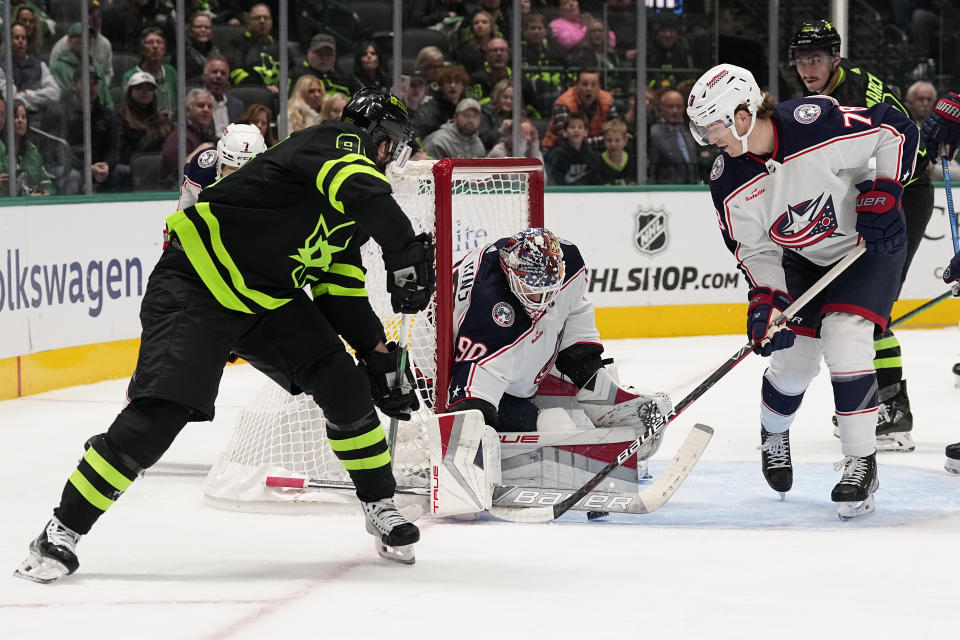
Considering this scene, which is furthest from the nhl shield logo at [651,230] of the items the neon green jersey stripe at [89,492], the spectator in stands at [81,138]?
the neon green jersey stripe at [89,492]

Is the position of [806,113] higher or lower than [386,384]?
higher

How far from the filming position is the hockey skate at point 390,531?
2840 millimetres

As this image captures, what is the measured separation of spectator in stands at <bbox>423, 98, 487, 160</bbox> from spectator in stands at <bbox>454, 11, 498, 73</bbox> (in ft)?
0.79

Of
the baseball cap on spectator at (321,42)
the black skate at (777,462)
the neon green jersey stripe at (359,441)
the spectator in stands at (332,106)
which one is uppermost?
the baseball cap on spectator at (321,42)

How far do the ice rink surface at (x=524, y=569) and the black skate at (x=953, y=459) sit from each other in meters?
0.06

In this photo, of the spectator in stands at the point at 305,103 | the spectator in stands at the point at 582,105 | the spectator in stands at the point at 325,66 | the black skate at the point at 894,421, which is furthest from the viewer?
the spectator in stands at the point at 582,105

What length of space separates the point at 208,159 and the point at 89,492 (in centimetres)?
151

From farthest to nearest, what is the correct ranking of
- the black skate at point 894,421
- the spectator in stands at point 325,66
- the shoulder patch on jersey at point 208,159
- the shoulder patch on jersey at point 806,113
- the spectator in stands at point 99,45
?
the spectator in stands at point 325,66, the spectator in stands at point 99,45, the black skate at point 894,421, the shoulder patch on jersey at point 208,159, the shoulder patch on jersey at point 806,113

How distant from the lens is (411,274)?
A: 2.63 m

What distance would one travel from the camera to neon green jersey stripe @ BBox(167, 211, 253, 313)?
9.05ft

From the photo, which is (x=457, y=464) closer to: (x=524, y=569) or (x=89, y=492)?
(x=524, y=569)

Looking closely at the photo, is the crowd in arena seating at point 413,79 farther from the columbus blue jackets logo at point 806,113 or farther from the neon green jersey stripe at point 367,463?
the columbus blue jackets logo at point 806,113

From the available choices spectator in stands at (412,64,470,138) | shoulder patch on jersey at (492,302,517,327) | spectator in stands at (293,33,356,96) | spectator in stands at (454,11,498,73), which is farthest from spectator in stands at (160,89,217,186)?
shoulder patch on jersey at (492,302,517,327)

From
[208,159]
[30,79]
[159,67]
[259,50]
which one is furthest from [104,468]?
[259,50]
